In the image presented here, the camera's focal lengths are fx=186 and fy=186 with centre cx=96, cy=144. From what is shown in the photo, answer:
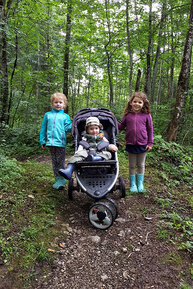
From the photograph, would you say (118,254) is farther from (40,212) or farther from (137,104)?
(137,104)

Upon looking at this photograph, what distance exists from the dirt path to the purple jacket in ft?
4.47

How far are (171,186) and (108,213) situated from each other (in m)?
2.43

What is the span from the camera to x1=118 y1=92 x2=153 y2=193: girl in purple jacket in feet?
12.5

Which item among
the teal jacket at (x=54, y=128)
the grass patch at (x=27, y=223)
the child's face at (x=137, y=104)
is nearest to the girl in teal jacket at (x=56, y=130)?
the teal jacket at (x=54, y=128)

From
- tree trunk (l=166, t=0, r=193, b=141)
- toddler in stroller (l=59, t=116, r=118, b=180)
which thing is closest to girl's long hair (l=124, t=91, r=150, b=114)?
toddler in stroller (l=59, t=116, r=118, b=180)

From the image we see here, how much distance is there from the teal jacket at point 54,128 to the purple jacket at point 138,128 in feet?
4.29

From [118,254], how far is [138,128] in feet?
7.58

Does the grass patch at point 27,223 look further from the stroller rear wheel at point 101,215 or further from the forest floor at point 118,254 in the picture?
the stroller rear wheel at point 101,215

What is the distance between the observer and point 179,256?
236cm

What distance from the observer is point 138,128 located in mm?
3812

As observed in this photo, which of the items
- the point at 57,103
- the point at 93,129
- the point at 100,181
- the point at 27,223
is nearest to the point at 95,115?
the point at 93,129

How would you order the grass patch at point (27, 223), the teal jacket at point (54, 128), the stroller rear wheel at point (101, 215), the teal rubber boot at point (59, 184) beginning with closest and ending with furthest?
the grass patch at point (27, 223) < the stroller rear wheel at point (101, 215) < the teal jacket at point (54, 128) < the teal rubber boot at point (59, 184)

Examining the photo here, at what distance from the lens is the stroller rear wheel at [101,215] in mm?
2752

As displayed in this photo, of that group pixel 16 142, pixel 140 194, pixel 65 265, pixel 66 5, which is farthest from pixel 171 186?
pixel 66 5
